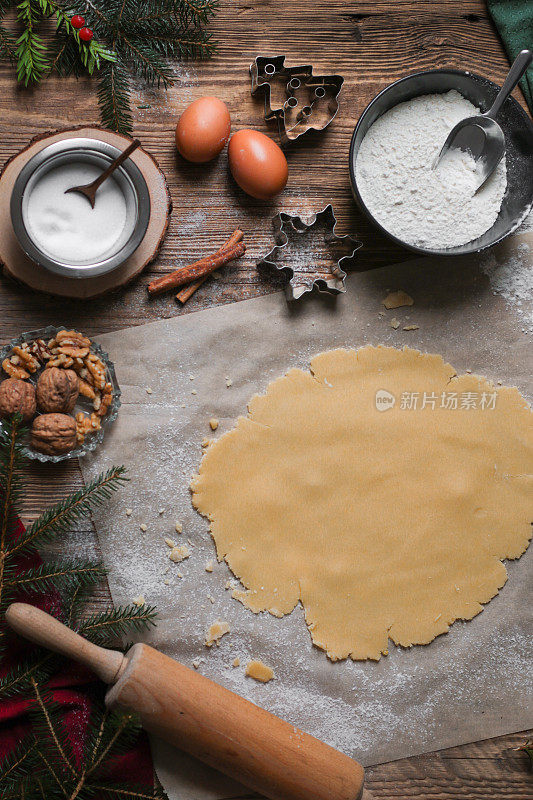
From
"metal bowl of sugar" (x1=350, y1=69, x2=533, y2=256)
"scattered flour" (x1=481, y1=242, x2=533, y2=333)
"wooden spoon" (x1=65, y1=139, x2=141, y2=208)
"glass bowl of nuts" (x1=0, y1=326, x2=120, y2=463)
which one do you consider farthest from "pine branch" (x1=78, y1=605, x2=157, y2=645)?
"scattered flour" (x1=481, y1=242, x2=533, y2=333)

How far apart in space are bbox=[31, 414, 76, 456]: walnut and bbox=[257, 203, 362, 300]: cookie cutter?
606mm

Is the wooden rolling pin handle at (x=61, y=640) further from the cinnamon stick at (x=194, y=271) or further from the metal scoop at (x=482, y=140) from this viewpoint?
the metal scoop at (x=482, y=140)

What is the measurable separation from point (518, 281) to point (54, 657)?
1.45 meters

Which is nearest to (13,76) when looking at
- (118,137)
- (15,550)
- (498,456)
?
(118,137)

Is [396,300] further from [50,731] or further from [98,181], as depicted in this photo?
[50,731]

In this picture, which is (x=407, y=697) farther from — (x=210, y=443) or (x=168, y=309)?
(x=168, y=309)

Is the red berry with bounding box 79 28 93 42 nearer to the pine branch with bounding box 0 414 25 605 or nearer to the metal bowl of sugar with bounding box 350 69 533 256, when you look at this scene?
the metal bowl of sugar with bounding box 350 69 533 256

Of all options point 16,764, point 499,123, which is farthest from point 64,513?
point 499,123

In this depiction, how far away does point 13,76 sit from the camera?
1.58m

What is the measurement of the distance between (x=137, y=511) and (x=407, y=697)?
81 cm

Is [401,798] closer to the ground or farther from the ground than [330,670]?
closer to the ground

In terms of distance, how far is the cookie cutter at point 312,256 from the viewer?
1605 mm

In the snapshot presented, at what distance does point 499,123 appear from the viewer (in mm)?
1605

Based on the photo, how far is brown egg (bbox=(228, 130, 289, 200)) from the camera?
1.54 m
